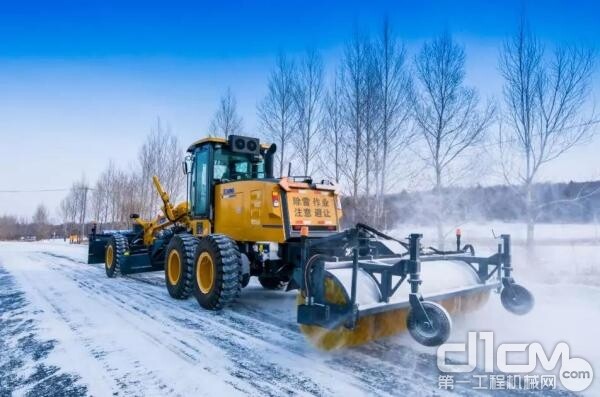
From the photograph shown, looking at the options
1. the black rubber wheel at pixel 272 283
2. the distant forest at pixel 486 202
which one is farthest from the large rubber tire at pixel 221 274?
the distant forest at pixel 486 202

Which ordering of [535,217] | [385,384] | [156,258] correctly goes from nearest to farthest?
[385,384] → [156,258] → [535,217]

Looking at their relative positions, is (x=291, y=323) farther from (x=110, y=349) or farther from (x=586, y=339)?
(x=586, y=339)

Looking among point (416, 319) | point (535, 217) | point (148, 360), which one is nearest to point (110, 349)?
point (148, 360)

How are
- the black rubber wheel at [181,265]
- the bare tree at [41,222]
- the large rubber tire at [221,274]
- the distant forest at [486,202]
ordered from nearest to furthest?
the large rubber tire at [221,274] → the black rubber wheel at [181,265] → the distant forest at [486,202] → the bare tree at [41,222]

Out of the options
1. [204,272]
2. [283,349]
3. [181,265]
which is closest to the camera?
[283,349]

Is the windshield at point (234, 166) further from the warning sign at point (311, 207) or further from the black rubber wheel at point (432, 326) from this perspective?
the black rubber wheel at point (432, 326)

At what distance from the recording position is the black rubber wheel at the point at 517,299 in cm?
543

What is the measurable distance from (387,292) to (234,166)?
473cm

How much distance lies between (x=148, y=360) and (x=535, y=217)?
1105 centimetres

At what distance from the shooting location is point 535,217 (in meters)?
11.6

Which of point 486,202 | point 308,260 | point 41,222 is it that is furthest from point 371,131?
point 41,222

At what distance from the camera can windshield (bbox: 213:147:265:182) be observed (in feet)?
26.5

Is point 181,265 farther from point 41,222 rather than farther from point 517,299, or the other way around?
point 41,222

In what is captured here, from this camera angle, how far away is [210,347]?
→ 183 inches
